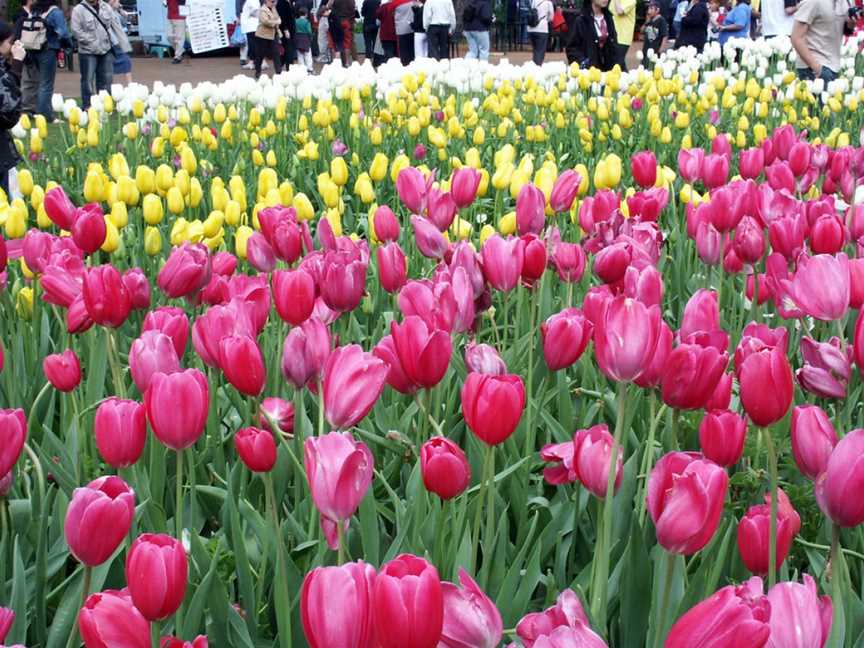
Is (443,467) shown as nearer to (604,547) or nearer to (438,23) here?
(604,547)

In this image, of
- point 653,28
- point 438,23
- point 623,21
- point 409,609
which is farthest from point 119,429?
point 653,28

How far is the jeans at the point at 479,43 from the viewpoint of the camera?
14602 mm

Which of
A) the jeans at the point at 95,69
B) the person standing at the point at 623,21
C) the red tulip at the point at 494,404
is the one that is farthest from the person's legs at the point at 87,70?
the red tulip at the point at 494,404

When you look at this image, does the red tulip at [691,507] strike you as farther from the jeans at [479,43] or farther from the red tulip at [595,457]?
the jeans at [479,43]

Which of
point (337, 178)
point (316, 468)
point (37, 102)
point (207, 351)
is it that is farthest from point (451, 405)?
point (37, 102)

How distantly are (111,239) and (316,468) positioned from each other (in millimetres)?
1894

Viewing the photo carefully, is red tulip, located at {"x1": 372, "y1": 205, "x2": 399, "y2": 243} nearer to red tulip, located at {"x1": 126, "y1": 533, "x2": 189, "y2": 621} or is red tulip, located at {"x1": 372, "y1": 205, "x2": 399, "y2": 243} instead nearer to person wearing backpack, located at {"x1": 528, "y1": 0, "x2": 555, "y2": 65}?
red tulip, located at {"x1": 126, "y1": 533, "x2": 189, "y2": 621}

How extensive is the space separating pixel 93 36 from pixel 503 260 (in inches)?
412

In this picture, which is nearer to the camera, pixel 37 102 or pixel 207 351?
pixel 207 351

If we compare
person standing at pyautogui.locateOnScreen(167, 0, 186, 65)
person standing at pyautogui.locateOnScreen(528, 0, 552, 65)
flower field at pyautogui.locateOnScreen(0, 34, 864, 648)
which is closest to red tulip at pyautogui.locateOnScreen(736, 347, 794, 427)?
flower field at pyautogui.locateOnScreen(0, 34, 864, 648)

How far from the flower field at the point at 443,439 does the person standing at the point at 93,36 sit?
8.83 m

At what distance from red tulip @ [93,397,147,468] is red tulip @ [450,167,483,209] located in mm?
1328

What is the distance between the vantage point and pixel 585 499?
5.56ft

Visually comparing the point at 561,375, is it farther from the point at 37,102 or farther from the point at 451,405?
the point at 37,102
